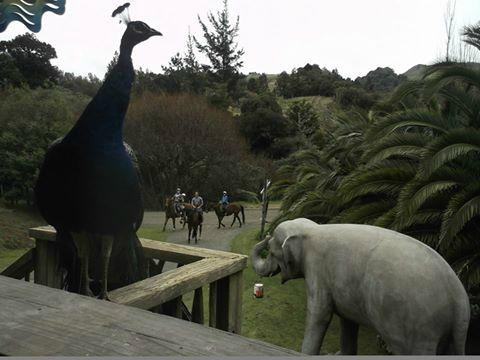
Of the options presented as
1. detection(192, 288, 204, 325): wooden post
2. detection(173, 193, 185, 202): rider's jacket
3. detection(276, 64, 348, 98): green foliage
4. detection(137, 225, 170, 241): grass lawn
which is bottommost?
detection(137, 225, 170, 241): grass lawn

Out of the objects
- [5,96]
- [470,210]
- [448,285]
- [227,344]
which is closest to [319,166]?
[470,210]

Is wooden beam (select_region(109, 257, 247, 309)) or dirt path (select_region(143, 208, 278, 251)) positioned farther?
dirt path (select_region(143, 208, 278, 251))

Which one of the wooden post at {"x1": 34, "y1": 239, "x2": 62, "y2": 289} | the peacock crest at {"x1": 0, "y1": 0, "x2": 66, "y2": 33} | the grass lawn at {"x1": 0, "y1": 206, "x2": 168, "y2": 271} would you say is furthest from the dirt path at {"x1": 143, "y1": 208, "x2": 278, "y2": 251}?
the peacock crest at {"x1": 0, "y1": 0, "x2": 66, "y2": 33}

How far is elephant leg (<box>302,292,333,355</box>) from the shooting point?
214 centimetres

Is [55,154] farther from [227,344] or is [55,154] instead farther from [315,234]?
[227,344]

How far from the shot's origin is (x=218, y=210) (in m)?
14.2

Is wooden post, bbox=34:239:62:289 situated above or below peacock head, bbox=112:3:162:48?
below

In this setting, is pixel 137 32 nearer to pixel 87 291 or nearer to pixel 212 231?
pixel 87 291

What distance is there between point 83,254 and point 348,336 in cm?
138

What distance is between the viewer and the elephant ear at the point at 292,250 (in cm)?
227

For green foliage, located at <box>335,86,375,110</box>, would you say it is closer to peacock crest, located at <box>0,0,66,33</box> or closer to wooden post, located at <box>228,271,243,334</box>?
wooden post, located at <box>228,271,243,334</box>

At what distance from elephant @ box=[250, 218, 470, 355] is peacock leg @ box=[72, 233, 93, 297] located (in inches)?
41.3

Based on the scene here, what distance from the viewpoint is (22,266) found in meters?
2.86

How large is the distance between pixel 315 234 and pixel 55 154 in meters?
1.25
